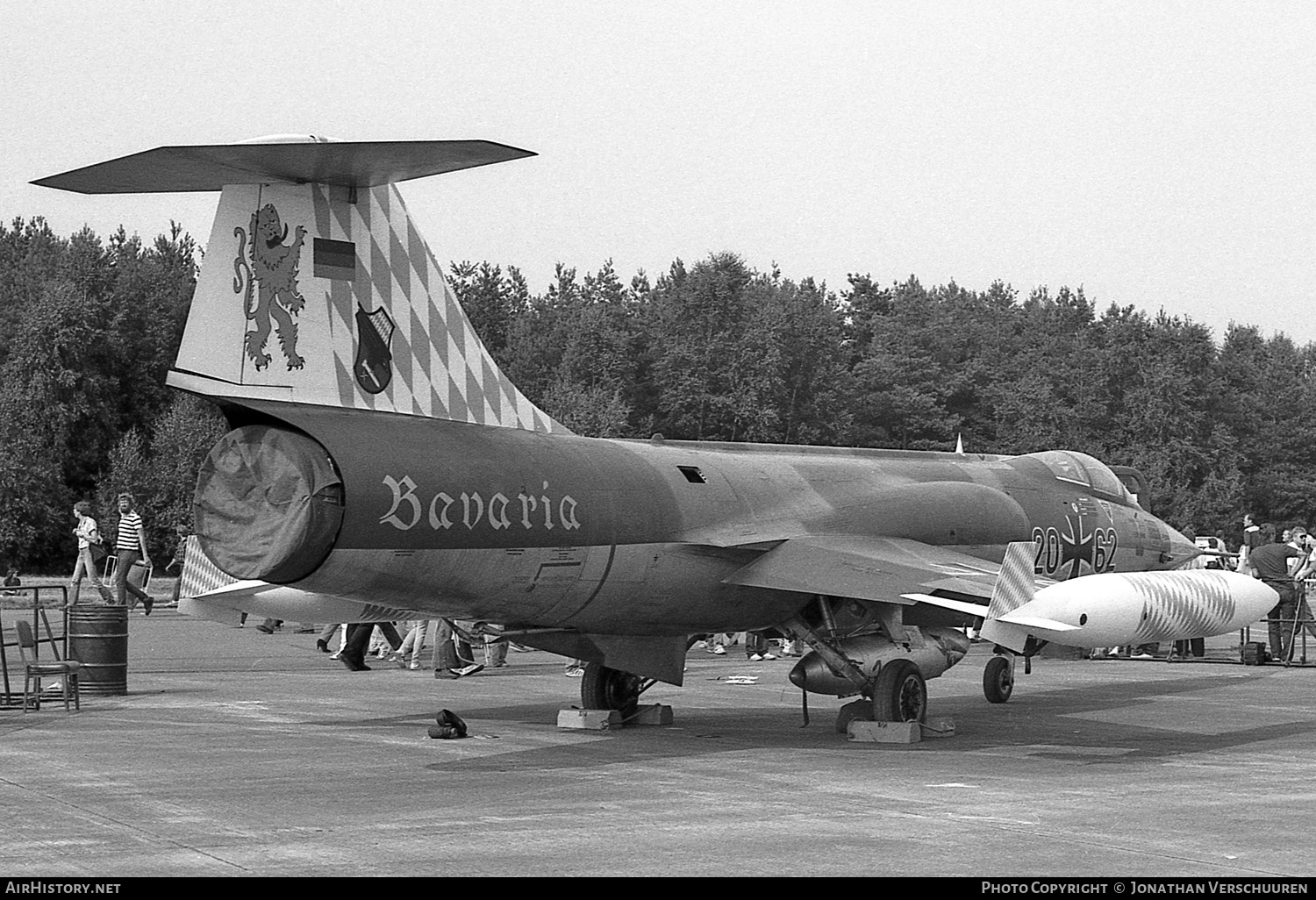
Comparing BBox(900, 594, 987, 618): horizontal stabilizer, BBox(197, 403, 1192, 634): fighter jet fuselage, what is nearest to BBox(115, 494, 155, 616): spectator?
BBox(197, 403, 1192, 634): fighter jet fuselage

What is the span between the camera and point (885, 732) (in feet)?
42.0

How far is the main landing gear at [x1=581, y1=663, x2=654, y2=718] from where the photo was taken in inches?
550

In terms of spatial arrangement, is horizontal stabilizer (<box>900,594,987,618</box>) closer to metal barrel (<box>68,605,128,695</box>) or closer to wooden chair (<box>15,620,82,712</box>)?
wooden chair (<box>15,620,82,712</box>)

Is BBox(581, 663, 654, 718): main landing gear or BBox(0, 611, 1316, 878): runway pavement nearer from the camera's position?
BBox(0, 611, 1316, 878): runway pavement

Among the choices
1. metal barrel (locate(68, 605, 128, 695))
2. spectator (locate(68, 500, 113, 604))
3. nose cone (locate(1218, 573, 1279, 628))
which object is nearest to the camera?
nose cone (locate(1218, 573, 1279, 628))

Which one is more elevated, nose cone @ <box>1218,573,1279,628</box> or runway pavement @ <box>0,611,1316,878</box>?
nose cone @ <box>1218,573,1279,628</box>

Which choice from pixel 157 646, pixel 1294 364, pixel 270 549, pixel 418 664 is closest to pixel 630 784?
pixel 270 549

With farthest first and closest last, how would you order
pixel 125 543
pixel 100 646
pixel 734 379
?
pixel 734 379, pixel 125 543, pixel 100 646

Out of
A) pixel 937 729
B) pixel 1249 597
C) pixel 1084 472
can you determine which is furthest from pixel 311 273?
pixel 1084 472

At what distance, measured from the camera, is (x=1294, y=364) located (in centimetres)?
8712

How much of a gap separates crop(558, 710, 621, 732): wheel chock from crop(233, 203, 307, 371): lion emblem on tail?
4.80 metres

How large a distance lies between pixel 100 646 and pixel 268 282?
7316mm

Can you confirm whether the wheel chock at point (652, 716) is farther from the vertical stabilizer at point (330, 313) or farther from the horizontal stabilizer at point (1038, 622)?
the horizontal stabilizer at point (1038, 622)

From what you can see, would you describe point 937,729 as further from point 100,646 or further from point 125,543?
point 125,543
